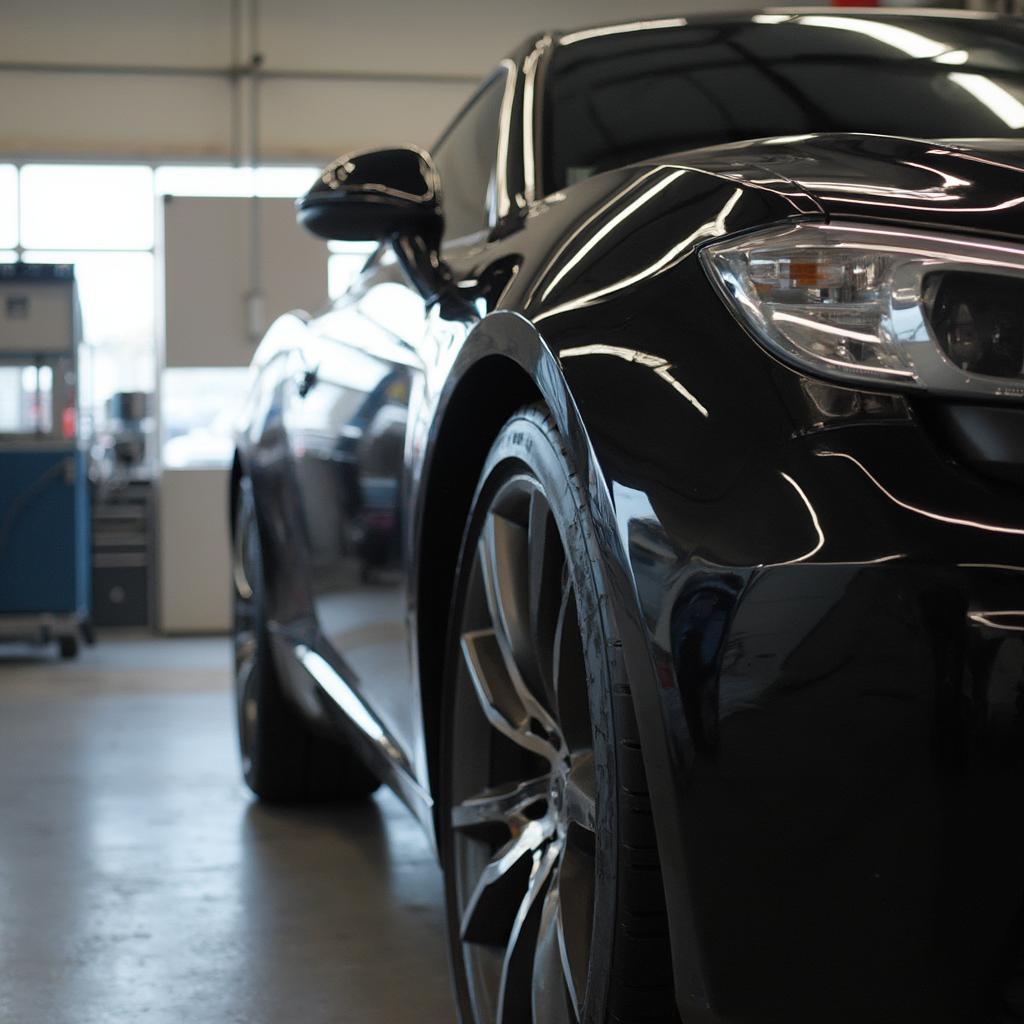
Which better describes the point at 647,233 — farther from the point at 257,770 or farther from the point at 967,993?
the point at 257,770

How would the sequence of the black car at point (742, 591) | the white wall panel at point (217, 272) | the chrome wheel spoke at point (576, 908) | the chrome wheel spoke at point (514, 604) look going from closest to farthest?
the black car at point (742, 591)
the chrome wheel spoke at point (576, 908)
the chrome wheel spoke at point (514, 604)
the white wall panel at point (217, 272)

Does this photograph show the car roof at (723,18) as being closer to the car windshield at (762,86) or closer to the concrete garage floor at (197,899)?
the car windshield at (762,86)

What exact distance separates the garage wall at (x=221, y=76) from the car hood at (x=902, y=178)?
31.6ft

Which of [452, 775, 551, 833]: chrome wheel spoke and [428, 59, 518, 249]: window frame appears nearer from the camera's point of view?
[452, 775, 551, 833]: chrome wheel spoke

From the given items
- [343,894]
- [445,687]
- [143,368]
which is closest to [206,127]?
[143,368]

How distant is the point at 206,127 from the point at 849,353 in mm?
10019

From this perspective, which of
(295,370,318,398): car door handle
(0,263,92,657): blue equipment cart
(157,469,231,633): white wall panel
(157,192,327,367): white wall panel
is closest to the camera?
(295,370,318,398): car door handle

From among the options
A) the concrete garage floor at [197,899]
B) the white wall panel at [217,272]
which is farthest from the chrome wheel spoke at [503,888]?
the white wall panel at [217,272]

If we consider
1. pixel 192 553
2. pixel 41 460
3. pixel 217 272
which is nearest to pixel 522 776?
pixel 41 460

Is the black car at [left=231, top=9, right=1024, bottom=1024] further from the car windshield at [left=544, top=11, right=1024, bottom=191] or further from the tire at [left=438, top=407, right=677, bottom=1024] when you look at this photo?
the car windshield at [left=544, top=11, right=1024, bottom=191]

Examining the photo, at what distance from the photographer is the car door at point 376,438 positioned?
177 cm

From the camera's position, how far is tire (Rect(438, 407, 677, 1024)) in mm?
1012

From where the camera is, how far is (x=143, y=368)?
446 inches

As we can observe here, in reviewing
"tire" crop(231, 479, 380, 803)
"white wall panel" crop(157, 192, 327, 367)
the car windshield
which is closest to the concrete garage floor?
"tire" crop(231, 479, 380, 803)
